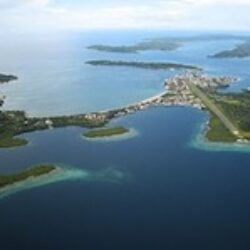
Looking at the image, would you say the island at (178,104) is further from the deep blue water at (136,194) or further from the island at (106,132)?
the deep blue water at (136,194)

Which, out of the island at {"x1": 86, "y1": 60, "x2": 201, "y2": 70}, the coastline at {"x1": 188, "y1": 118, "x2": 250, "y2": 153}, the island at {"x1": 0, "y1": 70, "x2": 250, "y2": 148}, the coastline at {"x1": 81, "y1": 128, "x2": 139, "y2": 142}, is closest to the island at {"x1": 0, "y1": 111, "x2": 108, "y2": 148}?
the island at {"x1": 0, "y1": 70, "x2": 250, "y2": 148}

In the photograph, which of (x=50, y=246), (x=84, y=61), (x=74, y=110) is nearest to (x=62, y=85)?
(x=74, y=110)

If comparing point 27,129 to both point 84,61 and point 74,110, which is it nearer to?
point 74,110

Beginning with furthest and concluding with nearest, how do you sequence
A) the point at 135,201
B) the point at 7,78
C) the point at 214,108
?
the point at 7,78, the point at 214,108, the point at 135,201

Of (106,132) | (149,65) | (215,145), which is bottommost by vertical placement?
(106,132)

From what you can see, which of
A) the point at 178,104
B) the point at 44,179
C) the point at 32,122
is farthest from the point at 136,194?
the point at 178,104

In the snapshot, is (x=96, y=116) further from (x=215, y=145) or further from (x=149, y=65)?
(x=149, y=65)

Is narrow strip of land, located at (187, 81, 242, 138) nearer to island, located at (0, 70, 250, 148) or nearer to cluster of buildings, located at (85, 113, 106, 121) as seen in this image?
island, located at (0, 70, 250, 148)
